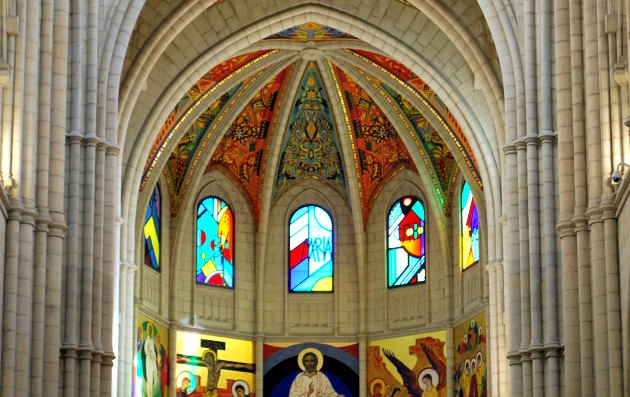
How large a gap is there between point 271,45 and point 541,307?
37.1 feet

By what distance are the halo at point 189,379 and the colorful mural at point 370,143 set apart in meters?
5.26

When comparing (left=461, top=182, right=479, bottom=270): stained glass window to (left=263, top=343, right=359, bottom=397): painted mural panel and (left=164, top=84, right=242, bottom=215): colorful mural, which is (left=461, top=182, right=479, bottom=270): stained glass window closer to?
(left=263, top=343, right=359, bottom=397): painted mural panel

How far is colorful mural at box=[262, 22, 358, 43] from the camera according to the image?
3469 cm

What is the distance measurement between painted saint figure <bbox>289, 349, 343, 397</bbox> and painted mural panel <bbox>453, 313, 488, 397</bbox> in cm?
324

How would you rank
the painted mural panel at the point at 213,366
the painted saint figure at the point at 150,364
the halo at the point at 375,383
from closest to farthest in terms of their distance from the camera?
the painted saint figure at the point at 150,364 < the painted mural panel at the point at 213,366 < the halo at the point at 375,383

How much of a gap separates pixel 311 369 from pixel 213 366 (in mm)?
2270

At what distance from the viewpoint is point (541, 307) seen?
83.4 ft

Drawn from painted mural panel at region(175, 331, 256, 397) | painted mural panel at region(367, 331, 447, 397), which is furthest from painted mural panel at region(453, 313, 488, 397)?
painted mural panel at region(175, 331, 256, 397)

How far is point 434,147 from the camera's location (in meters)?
36.7

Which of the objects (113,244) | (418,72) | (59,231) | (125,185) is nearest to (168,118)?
(125,185)

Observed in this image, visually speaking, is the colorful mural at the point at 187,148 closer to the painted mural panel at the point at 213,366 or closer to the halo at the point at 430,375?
the painted mural panel at the point at 213,366

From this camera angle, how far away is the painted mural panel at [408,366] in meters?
36.4

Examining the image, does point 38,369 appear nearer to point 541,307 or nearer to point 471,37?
point 541,307

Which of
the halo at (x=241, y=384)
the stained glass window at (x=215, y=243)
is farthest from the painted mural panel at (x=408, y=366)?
the stained glass window at (x=215, y=243)
